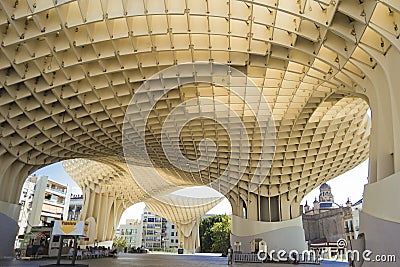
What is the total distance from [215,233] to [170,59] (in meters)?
81.2

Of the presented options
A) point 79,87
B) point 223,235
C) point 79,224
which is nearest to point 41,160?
point 79,87

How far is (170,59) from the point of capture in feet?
78.3

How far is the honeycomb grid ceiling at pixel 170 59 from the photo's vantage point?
17828 mm

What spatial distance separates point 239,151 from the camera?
132ft

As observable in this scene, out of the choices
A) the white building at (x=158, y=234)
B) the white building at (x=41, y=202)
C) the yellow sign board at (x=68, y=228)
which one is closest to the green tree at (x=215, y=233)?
the white building at (x=41, y=202)

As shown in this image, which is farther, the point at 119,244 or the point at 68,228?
the point at 119,244

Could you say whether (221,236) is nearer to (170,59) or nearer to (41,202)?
(41,202)

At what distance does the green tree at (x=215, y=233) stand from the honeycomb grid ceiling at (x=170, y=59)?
2361 inches

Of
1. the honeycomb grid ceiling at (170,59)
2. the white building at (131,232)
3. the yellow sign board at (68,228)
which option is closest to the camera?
the honeycomb grid ceiling at (170,59)

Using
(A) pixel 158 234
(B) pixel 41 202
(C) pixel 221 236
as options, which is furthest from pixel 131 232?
(C) pixel 221 236

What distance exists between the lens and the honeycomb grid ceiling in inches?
702

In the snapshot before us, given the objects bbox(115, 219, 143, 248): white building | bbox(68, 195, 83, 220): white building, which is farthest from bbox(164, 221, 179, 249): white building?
bbox(68, 195, 83, 220): white building

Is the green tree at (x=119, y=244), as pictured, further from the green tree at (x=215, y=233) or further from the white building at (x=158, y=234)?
the white building at (x=158, y=234)

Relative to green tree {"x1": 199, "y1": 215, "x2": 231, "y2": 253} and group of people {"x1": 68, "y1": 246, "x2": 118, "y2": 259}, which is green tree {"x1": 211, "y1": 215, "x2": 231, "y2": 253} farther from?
group of people {"x1": 68, "y1": 246, "x2": 118, "y2": 259}
